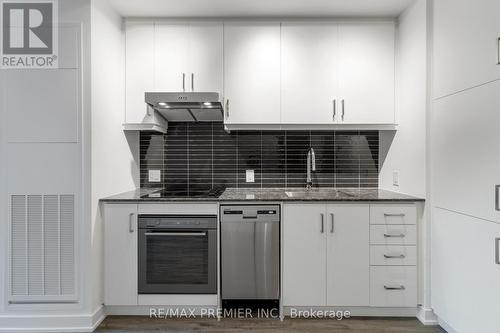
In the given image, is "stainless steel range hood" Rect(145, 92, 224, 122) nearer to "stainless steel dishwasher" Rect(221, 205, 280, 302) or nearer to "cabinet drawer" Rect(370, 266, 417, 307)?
"stainless steel dishwasher" Rect(221, 205, 280, 302)

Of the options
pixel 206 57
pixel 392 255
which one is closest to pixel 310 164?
pixel 392 255

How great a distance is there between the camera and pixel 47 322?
2.10m

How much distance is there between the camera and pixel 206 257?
2.23 metres

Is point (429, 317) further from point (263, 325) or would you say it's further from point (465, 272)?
point (263, 325)

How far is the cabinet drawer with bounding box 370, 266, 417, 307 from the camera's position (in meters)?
2.21

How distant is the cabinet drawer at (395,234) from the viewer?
221 cm

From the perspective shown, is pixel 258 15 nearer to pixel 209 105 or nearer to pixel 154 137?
pixel 209 105

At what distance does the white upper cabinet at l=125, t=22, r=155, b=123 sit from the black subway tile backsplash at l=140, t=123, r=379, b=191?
0.45 meters

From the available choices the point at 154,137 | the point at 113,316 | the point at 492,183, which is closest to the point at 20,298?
the point at 113,316

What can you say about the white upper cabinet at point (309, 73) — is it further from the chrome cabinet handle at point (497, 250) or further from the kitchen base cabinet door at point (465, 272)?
the chrome cabinet handle at point (497, 250)

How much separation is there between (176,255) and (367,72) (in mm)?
2245

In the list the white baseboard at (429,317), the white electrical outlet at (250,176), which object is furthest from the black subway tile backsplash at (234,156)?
the white baseboard at (429,317)

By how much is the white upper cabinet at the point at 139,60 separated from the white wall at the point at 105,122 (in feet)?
0.18

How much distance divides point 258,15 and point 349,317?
2.63 m
